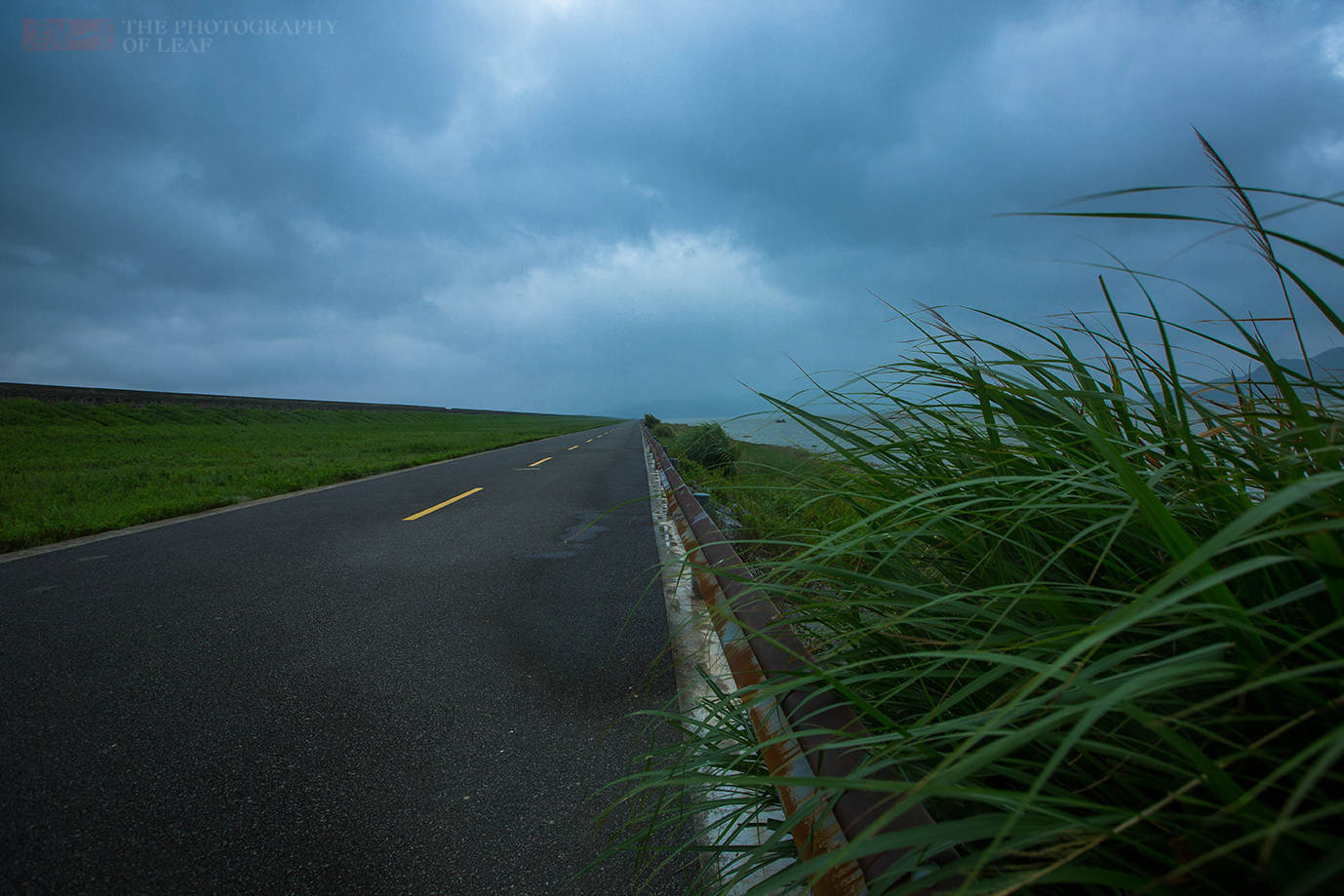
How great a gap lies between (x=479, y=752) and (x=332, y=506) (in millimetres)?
7153

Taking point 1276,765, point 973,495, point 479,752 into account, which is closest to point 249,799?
point 479,752

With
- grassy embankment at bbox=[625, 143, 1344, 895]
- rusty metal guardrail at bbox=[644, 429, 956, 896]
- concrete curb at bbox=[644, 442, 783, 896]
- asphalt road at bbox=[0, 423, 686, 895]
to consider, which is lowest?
asphalt road at bbox=[0, 423, 686, 895]

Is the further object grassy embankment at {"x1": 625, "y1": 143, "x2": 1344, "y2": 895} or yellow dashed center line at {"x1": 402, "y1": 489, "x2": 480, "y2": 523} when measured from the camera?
yellow dashed center line at {"x1": 402, "y1": 489, "x2": 480, "y2": 523}

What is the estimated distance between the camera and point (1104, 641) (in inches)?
38.8

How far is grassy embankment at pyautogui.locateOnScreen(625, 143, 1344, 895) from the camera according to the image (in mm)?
688

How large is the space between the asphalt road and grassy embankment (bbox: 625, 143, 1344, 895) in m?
0.57

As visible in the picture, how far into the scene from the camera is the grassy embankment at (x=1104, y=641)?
688 mm

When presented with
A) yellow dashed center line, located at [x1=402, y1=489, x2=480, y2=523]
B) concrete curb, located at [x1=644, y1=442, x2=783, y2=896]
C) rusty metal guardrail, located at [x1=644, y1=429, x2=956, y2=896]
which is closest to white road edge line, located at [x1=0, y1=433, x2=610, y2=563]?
yellow dashed center line, located at [x1=402, y1=489, x2=480, y2=523]

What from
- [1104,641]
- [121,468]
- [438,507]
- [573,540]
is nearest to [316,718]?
[1104,641]

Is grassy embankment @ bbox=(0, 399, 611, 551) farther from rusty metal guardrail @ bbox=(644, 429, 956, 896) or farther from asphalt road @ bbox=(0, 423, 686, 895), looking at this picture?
rusty metal guardrail @ bbox=(644, 429, 956, 896)

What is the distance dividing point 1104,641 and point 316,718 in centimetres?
301

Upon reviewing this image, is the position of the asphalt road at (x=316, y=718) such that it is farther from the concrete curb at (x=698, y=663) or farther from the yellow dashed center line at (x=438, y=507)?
the yellow dashed center line at (x=438, y=507)

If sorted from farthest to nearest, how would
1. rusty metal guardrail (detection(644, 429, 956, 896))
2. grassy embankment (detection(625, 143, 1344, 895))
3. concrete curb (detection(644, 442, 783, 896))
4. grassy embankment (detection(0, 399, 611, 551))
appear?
grassy embankment (detection(0, 399, 611, 551)) → concrete curb (detection(644, 442, 783, 896)) → rusty metal guardrail (detection(644, 429, 956, 896)) → grassy embankment (detection(625, 143, 1344, 895))

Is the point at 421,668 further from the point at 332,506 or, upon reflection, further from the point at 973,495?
the point at 332,506
